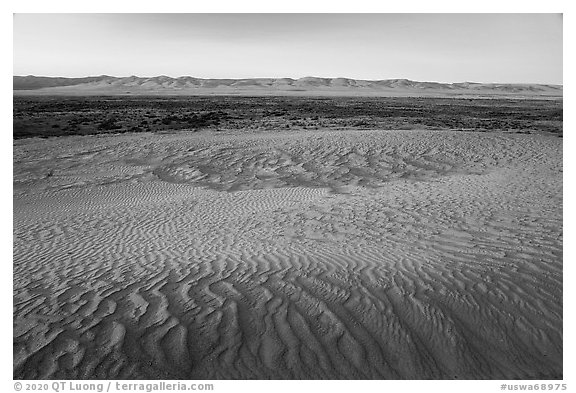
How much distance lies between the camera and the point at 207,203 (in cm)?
875

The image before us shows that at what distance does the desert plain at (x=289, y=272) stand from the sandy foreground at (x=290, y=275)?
20 mm

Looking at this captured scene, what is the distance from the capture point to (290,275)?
187 inches

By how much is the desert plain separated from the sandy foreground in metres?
0.02

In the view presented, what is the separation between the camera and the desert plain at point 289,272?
335cm

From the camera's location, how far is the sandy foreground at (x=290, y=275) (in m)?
3.35

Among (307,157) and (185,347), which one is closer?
(185,347)

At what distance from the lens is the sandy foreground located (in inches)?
132

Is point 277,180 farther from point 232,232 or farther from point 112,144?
point 112,144

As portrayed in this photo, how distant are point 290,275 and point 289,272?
10 cm

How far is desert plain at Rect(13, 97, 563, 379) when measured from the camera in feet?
11.0

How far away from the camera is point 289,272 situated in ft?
15.9

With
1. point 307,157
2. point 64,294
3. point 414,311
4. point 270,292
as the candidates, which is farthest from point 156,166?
point 414,311
